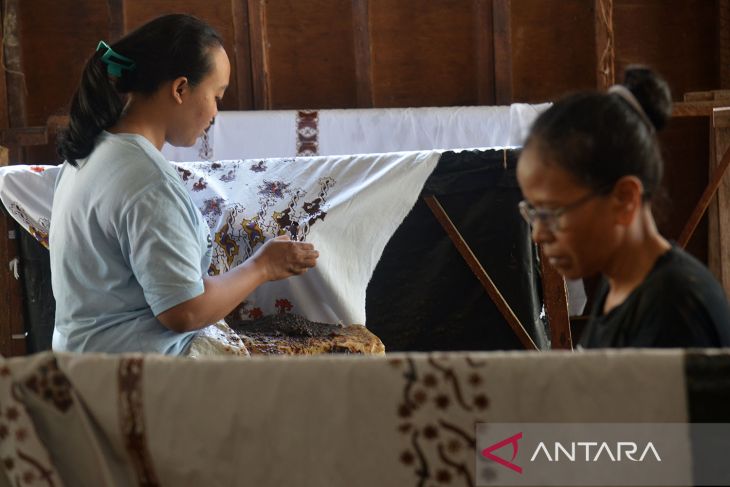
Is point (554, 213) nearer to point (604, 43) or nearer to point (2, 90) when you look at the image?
point (604, 43)

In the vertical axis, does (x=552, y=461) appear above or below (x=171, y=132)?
below

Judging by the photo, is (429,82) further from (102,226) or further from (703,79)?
(102,226)

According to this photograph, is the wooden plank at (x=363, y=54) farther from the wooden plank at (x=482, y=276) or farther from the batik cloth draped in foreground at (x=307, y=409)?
the batik cloth draped in foreground at (x=307, y=409)

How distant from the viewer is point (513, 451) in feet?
2.85

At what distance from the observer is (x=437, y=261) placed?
285cm

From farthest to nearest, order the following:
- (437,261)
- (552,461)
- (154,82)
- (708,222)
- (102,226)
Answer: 1. (708,222)
2. (437,261)
3. (154,82)
4. (102,226)
5. (552,461)

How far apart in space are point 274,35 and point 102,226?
2731 millimetres

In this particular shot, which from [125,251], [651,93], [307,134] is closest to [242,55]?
[307,134]

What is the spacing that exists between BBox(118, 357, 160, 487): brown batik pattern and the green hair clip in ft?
3.34

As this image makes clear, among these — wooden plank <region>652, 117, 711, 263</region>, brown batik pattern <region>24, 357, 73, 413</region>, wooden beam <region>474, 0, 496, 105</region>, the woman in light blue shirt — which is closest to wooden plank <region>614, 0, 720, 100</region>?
wooden plank <region>652, 117, 711, 263</region>

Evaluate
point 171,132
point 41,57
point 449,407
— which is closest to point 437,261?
point 171,132

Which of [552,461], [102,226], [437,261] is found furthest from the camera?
[437,261]

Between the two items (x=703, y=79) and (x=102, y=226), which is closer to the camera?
(x=102, y=226)

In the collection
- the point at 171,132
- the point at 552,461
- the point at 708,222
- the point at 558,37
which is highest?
the point at 558,37
